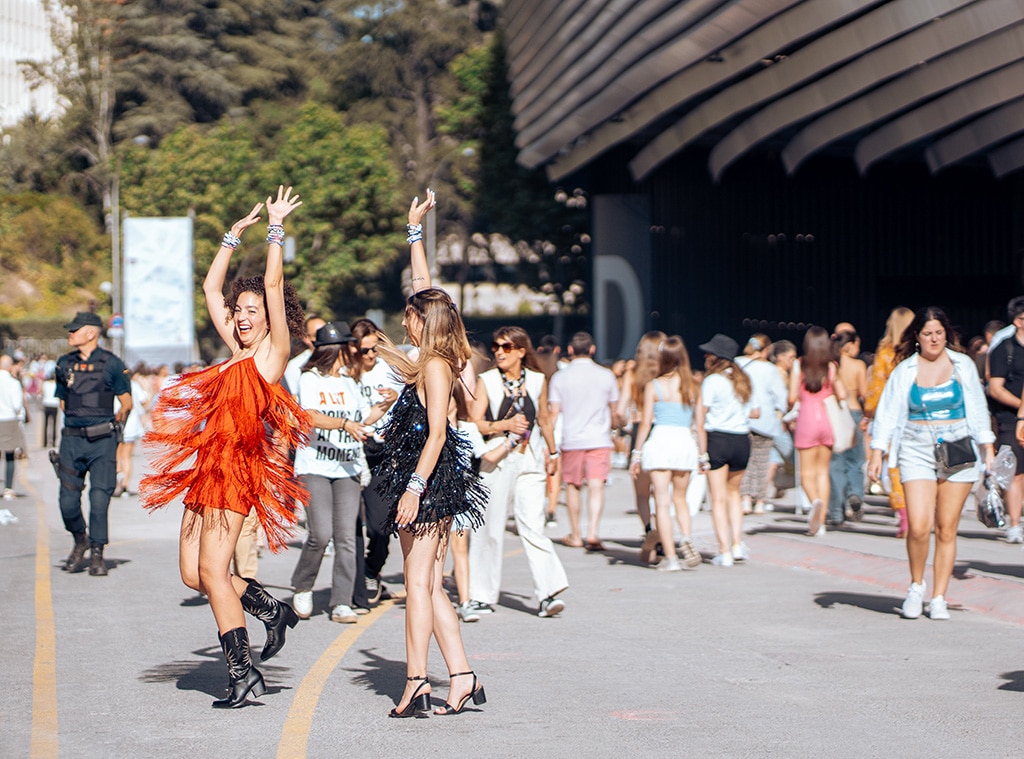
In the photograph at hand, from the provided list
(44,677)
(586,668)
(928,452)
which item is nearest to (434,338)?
(586,668)

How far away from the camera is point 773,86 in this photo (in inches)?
949

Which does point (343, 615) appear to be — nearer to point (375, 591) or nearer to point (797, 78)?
point (375, 591)

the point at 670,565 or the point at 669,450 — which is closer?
the point at 669,450

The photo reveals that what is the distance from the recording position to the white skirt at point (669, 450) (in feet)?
39.2

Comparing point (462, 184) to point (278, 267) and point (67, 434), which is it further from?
point (278, 267)

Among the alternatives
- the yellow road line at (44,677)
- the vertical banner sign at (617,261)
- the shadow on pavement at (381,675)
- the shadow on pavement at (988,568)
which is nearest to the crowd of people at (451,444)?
the shadow on pavement at (381,675)

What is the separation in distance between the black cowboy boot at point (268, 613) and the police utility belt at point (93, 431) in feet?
15.1

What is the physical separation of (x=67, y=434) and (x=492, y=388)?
3.50 meters

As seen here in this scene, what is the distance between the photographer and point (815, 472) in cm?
1419

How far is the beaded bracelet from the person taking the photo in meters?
6.59

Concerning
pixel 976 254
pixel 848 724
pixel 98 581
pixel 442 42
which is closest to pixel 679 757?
pixel 848 724

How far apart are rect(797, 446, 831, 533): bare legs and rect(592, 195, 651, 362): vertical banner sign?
25.2 metres

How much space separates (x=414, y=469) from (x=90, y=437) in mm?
5477

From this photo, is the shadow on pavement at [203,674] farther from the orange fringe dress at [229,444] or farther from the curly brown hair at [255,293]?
the curly brown hair at [255,293]
